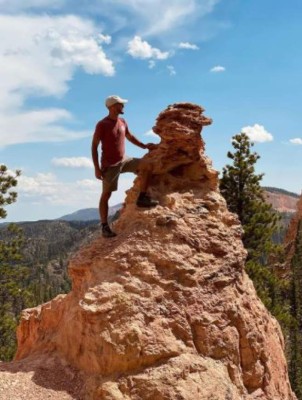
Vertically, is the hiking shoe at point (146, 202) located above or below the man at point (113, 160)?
below

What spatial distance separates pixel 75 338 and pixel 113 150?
3.14 m

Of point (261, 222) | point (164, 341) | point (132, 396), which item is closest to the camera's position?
point (132, 396)

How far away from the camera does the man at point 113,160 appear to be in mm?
7730

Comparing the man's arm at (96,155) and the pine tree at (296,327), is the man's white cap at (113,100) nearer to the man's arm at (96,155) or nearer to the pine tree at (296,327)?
the man's arm at (96,155)

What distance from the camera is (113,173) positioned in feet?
25.9

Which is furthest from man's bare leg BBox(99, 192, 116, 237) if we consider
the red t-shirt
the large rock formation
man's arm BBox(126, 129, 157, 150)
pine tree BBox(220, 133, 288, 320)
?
pine tree BBox(220, 133, 288, 320)

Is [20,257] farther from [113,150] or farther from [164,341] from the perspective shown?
[164,341]

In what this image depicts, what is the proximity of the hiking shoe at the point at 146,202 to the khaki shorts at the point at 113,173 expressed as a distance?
50 centimetres

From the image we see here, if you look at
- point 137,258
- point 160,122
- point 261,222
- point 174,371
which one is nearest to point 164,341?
point 174,371

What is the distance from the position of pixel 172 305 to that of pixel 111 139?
297 centimetres

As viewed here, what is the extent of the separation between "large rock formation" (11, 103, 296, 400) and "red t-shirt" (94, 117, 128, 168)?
68 cm

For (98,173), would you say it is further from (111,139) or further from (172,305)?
(172,305)

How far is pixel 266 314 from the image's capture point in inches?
345

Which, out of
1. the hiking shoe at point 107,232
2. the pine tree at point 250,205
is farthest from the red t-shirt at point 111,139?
the pine tree at point 250,205
